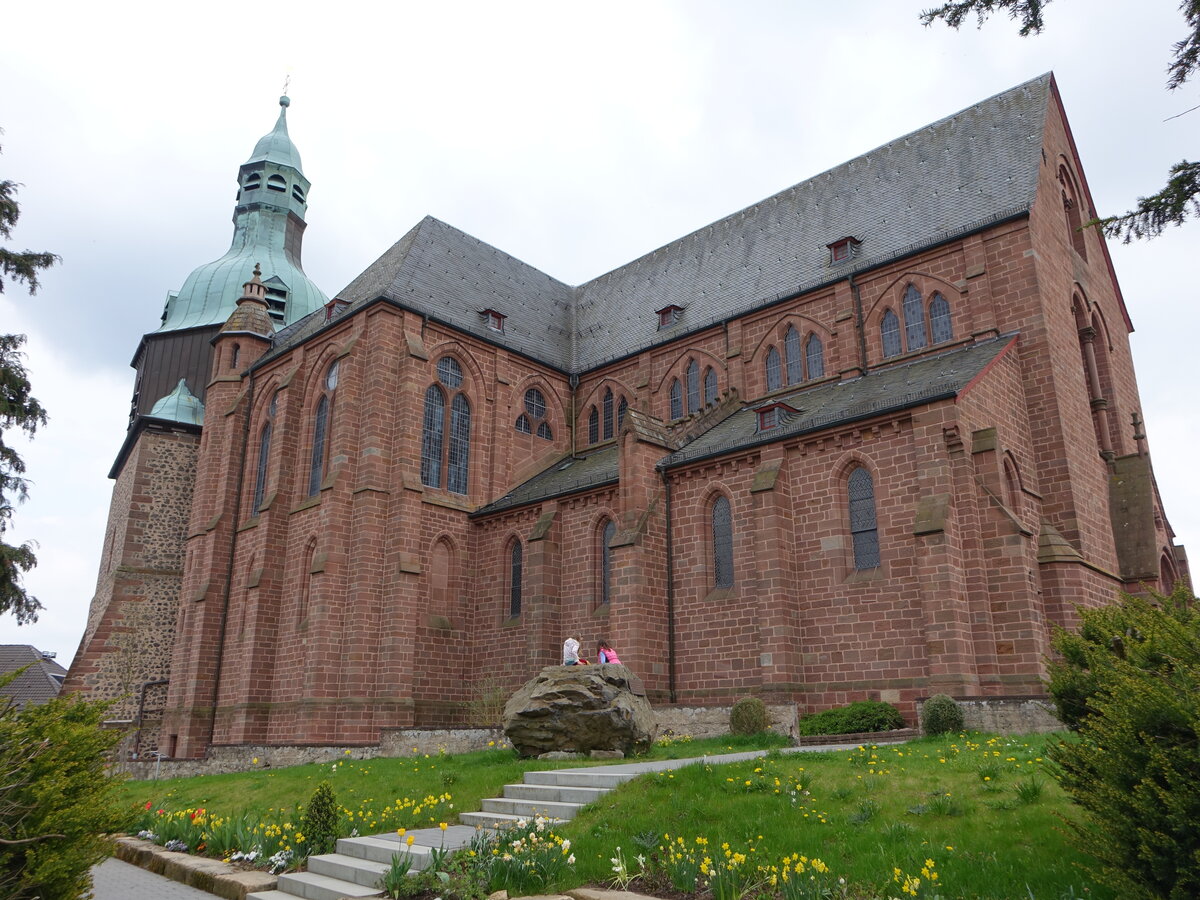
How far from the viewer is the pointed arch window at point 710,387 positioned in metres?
30.9

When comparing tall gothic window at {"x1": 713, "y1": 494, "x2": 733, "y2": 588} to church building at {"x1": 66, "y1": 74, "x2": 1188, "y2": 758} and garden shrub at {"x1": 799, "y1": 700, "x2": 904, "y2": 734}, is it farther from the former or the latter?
garden shrub at {"x1": 799, "y1": 700, "x2": 904, "y2": 734}

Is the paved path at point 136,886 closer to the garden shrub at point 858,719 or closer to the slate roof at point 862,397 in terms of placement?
the garden shrub at point 858,719

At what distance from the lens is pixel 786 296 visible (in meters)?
29.0

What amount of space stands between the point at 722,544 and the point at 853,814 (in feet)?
46.8

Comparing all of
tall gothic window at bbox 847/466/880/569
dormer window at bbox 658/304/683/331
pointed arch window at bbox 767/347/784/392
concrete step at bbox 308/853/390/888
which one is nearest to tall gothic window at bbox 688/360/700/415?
dormer window at bbox 658/304/683/331

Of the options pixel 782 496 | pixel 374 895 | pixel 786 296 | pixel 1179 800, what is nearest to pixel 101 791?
pixel 374 895

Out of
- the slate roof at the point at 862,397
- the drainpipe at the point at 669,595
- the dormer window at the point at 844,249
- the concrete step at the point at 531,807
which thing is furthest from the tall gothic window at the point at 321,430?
the concrete step at the point at 531,807

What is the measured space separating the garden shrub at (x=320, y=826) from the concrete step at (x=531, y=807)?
2119mm

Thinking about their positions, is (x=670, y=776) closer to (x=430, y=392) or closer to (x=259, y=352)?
(x=430, y=392)

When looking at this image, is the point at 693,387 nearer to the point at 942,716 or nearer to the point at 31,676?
the point at 942,716

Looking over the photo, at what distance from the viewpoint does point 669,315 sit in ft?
110

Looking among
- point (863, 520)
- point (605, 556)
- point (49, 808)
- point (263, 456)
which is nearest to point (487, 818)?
point (49, 808)

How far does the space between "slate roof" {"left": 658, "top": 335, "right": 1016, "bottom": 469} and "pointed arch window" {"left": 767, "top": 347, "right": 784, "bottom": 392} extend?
1.49 metres

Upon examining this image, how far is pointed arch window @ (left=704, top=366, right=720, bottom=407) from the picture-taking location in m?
30.9
